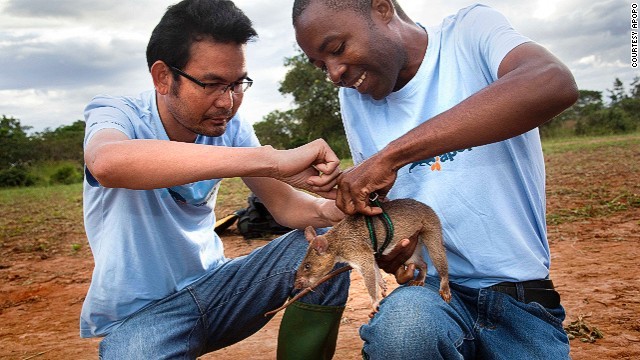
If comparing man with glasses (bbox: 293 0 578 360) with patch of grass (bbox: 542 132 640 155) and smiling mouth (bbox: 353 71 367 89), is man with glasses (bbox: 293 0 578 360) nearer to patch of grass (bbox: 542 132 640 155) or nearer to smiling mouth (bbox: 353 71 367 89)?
smiling mouth (bbox: 353 71 367 89)

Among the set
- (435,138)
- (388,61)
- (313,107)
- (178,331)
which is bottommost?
(178,331)

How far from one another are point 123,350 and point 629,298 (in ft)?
15.4

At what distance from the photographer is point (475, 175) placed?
3.16 metres

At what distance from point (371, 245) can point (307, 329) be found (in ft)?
3.18

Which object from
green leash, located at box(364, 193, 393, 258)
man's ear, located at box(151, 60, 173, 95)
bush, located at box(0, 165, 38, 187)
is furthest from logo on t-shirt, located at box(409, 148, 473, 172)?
bush, located at box(0, 165, 38, 187)

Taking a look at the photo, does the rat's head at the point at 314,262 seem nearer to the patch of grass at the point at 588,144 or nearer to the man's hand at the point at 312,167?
the man's hand at the point at 312,167

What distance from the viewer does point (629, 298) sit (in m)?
5.46

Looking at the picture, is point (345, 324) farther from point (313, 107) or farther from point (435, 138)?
point (313, 107)

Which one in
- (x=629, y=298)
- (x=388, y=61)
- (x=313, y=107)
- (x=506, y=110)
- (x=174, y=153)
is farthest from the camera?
(x=313, y=107)

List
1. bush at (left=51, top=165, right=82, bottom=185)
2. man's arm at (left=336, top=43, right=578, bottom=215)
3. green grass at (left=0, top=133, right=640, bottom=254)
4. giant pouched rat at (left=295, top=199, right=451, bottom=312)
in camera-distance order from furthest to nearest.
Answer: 1. bush at (left=51, top=165, right=82, bottom=185)
2. green grass at (left=0, top=133, right=640, bottom=254)
3. giant pouched rat at (left=295, top=199, right=451, bottom=312)
4. man's arm at (left=336, top=43, right=578, bottom=215)

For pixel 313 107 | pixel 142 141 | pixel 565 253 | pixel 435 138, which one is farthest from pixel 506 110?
pixel 313 107

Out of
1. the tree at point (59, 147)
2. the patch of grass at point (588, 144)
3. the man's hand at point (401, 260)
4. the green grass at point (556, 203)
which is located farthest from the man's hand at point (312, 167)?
the tree at point (59, 147)

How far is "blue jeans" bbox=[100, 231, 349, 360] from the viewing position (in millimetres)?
3471

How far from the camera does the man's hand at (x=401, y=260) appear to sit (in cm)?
315
